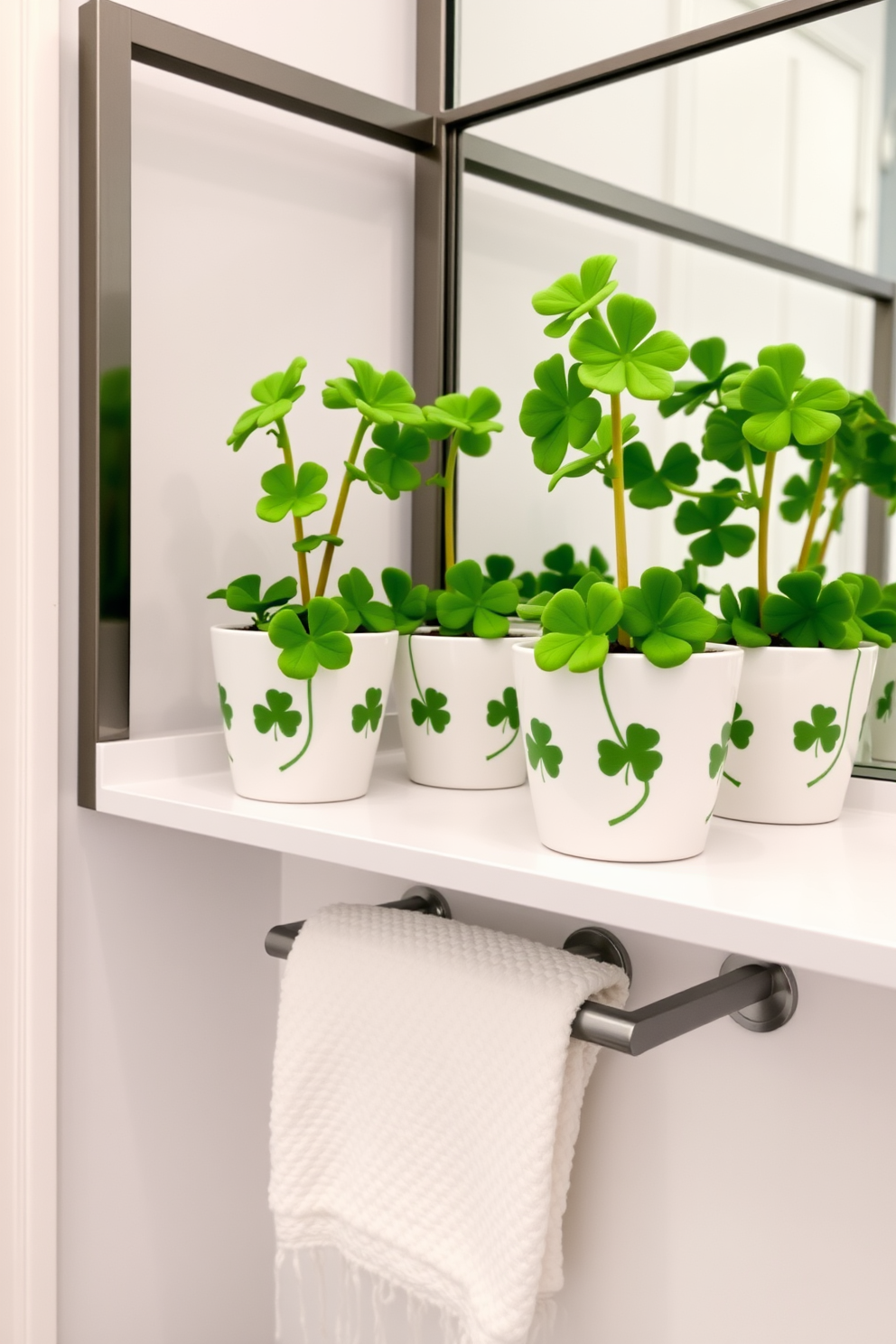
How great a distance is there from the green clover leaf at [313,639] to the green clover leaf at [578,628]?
173 millimetres

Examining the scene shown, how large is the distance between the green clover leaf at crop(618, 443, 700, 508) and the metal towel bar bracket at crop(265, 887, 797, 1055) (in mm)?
300

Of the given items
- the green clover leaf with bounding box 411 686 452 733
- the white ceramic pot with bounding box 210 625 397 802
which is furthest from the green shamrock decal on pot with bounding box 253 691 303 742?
the green clover leaf with bounding box 411 686 452 733

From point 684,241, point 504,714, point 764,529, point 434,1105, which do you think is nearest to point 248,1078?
point 434,1105

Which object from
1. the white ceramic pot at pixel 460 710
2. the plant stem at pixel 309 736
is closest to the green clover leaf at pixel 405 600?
the white ceramic pot at pixel 460 710

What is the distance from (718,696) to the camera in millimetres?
606

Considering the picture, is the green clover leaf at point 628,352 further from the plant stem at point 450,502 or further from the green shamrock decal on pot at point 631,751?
the plant stem at point 450,502

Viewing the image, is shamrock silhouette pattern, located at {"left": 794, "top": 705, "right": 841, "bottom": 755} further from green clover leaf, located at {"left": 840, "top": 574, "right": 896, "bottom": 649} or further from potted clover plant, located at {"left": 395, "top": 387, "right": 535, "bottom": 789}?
potted clover plant, located at {"left": 395, "top": 387, "right": 535, "bottom": 789}

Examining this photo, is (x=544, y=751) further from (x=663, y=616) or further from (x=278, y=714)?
(x=278, y=714)

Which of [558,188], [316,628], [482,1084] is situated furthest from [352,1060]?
[558,188]

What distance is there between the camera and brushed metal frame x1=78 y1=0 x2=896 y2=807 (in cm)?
76

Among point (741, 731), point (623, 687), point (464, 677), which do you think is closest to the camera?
point (623, 687)

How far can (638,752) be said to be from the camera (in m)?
0.60

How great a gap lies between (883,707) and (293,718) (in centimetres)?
38

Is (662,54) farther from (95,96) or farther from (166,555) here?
(166,555)
